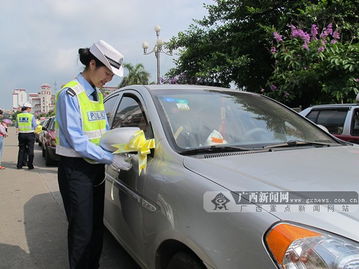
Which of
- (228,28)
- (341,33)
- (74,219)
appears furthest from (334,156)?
(228,28)

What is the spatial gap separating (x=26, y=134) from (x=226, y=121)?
27.9ft

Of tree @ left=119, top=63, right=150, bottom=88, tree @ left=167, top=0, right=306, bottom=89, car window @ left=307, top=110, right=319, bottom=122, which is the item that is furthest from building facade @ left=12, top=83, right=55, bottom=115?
car window @ left=307, top=110, right=319, bottom=122

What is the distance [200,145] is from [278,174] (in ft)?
2.28

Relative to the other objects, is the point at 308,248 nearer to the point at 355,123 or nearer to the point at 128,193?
the point at 128,193

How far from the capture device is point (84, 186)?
2611mm

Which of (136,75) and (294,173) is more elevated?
(136,75)

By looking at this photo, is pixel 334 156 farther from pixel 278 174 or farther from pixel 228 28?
pixel 228 28

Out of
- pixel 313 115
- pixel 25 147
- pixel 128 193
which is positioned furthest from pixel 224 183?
pixel 25 147

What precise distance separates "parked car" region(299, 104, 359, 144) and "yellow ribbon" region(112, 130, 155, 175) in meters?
4.68

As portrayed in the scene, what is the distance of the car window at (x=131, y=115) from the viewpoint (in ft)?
9.02

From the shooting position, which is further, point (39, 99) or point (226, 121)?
point (39, 99)

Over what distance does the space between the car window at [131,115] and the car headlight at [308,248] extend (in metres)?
1.36

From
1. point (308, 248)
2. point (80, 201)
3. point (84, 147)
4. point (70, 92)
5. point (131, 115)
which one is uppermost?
point (70, 92)

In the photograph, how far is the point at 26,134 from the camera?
9.81m
